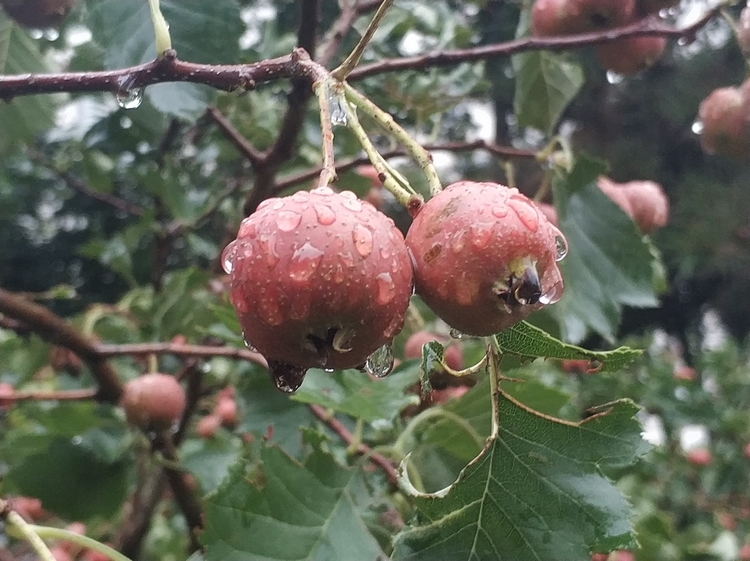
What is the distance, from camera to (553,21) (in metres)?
1.04

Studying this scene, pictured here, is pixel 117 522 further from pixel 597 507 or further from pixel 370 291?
pixel 370 291

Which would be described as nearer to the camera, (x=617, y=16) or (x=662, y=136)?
(x=617, y=16)

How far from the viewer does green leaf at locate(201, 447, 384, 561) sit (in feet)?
2.08

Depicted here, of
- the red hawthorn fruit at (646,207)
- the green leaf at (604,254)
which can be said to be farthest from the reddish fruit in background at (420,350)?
the red hawthorn fruit at (646,207)

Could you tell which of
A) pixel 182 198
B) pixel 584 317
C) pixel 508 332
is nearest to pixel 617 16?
pixel 584 317

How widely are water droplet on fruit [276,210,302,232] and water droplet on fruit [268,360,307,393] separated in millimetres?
91

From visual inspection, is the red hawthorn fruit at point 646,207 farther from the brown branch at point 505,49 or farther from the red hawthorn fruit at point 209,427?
the red hawthorn fruit at point 209,427

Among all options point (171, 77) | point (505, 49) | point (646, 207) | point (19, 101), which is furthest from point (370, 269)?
point (19, 101)

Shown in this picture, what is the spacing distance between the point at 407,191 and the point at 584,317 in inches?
23.1

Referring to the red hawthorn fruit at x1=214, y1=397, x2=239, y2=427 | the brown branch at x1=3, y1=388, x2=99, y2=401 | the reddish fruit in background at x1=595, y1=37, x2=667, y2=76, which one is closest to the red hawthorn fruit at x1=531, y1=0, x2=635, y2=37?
the reddish fruit in background at x1=595, y1=37, x2=667, y2=76

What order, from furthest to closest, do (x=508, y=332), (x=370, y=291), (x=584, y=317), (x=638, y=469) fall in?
(x=638, y=469), (x=584, y=317), (x=508, y=332), (x=370, y=291)

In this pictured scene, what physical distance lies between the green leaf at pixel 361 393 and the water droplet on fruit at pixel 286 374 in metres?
0.26

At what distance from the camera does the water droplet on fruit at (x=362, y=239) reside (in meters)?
0.37

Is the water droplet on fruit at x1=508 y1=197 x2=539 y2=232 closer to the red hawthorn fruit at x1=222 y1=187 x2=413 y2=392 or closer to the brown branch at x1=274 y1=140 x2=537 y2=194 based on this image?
the red hawthorn fruit at x1=222 y1=187 x2=413 y2=392
